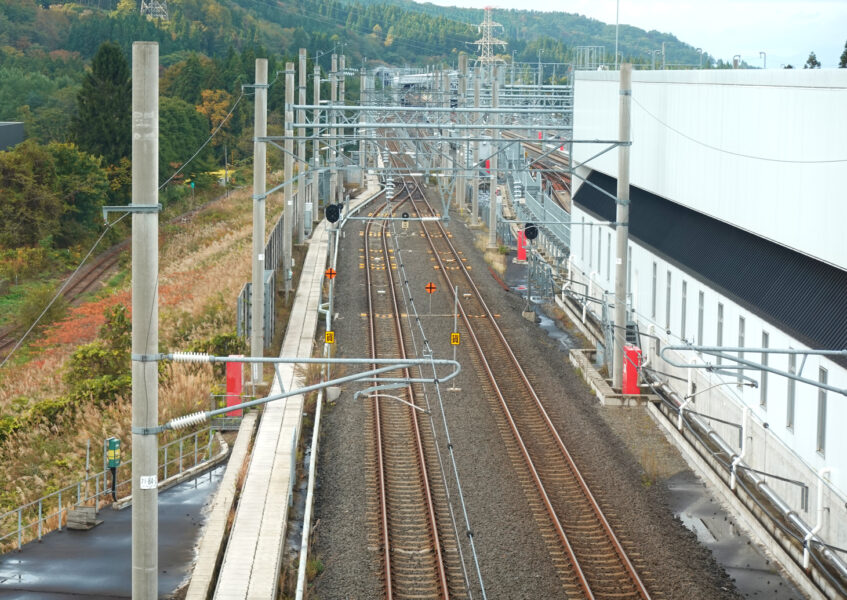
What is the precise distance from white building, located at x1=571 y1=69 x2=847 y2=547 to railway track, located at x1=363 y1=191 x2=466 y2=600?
562cm

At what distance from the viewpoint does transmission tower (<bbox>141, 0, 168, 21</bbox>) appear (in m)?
172

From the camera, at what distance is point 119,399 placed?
24500 mm

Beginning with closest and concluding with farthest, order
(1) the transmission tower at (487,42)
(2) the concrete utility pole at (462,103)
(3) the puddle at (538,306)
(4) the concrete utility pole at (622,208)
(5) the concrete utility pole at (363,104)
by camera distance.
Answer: (4) the concrete utility pole at (622,208) < (3) the puddle at (538,306) < (2) the concrete utility pole at (462,103) < (5) the concrete utility pole at (363,104) < (1) the transmission tower at (487,42)

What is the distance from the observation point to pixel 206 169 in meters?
76.5

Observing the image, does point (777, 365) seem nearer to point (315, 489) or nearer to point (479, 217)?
point (315, 489)

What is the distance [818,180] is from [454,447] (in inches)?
349

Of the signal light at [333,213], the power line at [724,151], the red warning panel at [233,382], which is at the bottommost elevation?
the red warning panel at [233,382]

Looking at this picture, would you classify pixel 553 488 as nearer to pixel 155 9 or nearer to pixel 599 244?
pixel 599 244

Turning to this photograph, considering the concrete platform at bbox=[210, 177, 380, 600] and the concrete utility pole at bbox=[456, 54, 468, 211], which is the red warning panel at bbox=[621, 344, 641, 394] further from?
the concrete utility pole at bbox=[456, 54, 468, 211]

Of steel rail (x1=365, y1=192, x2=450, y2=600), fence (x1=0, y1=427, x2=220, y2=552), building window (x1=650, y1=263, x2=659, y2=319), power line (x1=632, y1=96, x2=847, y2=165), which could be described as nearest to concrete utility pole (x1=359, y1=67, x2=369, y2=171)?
steel rail (x1=365, y1=192, x2=450, y2=600)

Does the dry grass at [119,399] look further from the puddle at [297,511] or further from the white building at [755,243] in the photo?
the white building at [755,243]

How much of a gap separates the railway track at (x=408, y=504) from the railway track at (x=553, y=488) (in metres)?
1.60

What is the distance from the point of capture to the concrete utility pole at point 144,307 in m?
10.7

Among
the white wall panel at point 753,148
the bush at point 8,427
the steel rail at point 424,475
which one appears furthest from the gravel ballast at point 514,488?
the bush at point 8,427
